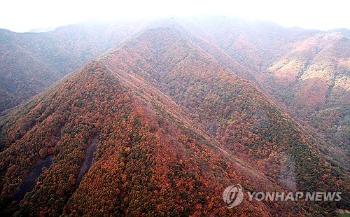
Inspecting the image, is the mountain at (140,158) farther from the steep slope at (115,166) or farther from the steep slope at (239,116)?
the steep slope at (239,116)

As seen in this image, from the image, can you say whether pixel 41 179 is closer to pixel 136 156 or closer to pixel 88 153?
pixel 88 153

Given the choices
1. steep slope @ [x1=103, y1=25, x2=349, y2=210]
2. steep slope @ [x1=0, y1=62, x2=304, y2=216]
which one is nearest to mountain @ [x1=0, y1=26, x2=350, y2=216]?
steep slope @ [x1=0, y1=62, x2=304, y2=216]

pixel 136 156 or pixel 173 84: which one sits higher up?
pixel 136 156

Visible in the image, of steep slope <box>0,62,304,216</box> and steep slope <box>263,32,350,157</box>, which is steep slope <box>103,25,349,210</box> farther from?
steep slope <box>263,32,350,157</box>

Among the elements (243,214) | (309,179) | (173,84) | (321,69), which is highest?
(243,214)

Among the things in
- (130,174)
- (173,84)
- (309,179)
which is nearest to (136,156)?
(130,174)

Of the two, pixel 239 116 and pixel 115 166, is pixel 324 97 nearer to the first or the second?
pixel 239 116
